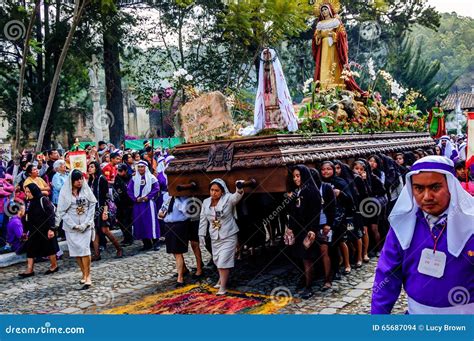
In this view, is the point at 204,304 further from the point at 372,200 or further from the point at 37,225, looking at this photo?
the point at 37,225

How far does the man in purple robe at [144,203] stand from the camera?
330 inches

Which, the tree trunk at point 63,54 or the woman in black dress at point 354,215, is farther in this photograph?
the tree trunk at point 63,54

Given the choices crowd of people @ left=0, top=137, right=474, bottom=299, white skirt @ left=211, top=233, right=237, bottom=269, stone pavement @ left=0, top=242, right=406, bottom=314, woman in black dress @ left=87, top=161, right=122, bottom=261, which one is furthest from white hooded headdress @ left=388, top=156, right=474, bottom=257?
woman in black dress @ left=87, top=161, right=122, bottom=261

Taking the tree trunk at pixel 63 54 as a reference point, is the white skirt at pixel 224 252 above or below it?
below

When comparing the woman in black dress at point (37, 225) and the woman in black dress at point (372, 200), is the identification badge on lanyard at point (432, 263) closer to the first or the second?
the woman in black dress at point (372, 200)

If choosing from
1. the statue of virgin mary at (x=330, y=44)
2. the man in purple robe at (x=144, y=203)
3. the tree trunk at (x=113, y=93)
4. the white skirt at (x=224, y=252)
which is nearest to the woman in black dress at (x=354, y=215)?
the white skirt at (x=224, y=252)

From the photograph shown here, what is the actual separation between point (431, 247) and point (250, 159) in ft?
10.4

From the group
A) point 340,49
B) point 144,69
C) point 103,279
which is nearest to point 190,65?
point 144,69

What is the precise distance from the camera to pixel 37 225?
689 cm

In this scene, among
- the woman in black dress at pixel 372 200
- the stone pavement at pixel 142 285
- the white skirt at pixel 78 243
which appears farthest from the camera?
the woman in black dress at pixel 372 200

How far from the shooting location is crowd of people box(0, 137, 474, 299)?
5531mm

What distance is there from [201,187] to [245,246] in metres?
1.88

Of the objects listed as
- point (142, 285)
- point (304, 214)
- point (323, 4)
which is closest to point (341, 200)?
point (304, 214)

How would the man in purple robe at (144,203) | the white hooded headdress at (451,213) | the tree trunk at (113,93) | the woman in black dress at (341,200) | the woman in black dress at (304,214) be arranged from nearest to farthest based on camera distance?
1. the white hooded headdress at (451,213)
2. the woman in black dress at (304,214)
3. the woman in black dress at (341,200)
4. the man in purple robe at (144,203)
5. the tree trunk at (113,93)
